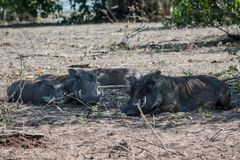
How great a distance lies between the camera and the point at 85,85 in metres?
8.29

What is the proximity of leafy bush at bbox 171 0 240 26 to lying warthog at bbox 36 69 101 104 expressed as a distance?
455 centimetres

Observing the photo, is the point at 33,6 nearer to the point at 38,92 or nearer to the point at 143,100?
the point at 38,92

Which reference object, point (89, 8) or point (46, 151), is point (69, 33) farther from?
point (46, 151)

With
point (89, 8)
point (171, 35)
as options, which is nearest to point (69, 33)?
point (171, 35)

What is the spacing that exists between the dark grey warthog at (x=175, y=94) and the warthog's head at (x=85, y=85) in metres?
0.92

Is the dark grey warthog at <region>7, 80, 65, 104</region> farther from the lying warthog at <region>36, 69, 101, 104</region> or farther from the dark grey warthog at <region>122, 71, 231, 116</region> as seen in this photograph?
the dark grey warthog at <region>122, 71, 231, 116</region>

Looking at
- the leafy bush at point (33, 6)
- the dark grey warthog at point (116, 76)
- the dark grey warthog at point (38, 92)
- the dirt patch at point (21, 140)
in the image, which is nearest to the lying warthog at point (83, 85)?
the dark grey warthog at point (38, 92)

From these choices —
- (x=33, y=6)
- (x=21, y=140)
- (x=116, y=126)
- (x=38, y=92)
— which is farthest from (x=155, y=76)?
(x=33, y=6)

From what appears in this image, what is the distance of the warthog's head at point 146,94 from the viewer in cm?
720

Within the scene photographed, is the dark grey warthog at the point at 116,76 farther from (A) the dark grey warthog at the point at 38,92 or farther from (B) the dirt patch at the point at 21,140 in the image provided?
(B) the dirt patch at the point at 21,140

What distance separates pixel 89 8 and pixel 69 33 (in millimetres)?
5621

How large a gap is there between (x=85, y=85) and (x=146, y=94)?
1.20 m

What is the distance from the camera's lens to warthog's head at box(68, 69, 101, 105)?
8109mm

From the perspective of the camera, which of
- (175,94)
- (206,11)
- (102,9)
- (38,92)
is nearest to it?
(175,94)
